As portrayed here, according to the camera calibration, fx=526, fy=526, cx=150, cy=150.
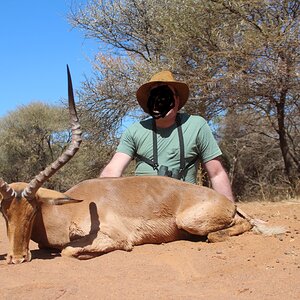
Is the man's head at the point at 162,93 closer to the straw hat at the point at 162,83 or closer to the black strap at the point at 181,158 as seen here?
the straw hat at the point at 162,83

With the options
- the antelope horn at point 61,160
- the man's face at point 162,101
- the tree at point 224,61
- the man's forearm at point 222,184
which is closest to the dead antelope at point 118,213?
the antelope horn at point 61,160

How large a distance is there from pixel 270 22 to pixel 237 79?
1487 mm

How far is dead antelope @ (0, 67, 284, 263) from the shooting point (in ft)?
15.7

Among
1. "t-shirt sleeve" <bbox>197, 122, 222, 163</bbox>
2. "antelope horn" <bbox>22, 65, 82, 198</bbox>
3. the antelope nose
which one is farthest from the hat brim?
the antelope nose

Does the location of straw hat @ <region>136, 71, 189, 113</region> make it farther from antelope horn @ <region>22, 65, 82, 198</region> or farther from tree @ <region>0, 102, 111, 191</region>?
tree @ <region>0, 102, 111, 191</region>

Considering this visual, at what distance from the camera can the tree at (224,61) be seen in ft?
38.9

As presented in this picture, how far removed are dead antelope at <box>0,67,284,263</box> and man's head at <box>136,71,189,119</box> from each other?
101 cm

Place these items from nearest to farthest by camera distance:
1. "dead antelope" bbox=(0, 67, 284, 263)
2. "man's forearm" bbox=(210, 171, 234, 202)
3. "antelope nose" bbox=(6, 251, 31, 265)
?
1. "antelope nose" bbox=(6, 251, 31, 265)
2. "dead antelope" bbox=(0, 67, 284, 263)
3. "man's forearm" bbox=(210, 171, 234, 202)

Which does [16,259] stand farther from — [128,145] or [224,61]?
[224,61]

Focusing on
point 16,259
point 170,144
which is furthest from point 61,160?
point 170,144

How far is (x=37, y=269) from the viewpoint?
4180mm

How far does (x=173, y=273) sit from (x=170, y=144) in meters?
2.14

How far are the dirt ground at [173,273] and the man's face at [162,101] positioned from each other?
163cm

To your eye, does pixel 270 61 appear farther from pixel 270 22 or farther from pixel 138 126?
pixel 138 126
